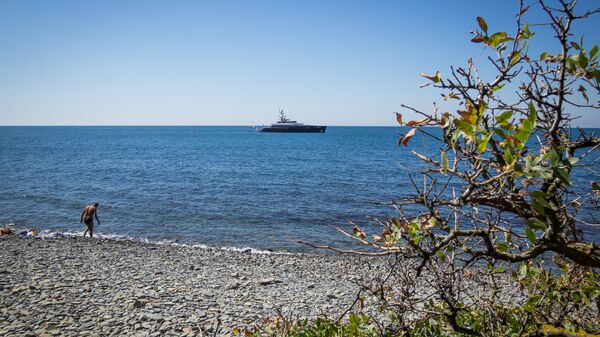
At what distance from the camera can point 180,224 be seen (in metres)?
21.3

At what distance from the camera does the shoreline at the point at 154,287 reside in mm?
7969

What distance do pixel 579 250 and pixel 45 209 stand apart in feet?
95.0

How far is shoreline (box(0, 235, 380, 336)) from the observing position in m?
7.97

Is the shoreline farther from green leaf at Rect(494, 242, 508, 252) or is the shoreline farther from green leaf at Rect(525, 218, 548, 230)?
green leaf at Rect(525, 218, 548, 230)

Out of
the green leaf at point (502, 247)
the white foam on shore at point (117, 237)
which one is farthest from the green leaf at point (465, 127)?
the white foam on shore at point (117, 237)

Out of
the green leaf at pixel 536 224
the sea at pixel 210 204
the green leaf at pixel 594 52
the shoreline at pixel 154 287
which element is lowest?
the sea at pixel 210 204

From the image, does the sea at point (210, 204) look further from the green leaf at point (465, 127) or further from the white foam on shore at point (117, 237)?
the green leaf at point (465, 127)

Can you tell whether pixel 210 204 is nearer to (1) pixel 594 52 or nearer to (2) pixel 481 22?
(2) pixel 481 22

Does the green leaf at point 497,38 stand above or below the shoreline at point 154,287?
above

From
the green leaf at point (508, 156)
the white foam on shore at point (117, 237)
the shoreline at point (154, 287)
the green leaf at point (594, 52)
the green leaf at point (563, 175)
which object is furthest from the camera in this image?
the white foam on shore at point (117, 237)

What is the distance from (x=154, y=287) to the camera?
1060 cm

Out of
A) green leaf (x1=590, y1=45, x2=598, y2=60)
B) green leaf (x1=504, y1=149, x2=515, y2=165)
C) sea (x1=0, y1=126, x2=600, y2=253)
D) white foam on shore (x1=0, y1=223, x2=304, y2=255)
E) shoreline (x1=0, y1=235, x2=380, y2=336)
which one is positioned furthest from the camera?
sea (x1=0, y1=126, x2=600, y2=253)

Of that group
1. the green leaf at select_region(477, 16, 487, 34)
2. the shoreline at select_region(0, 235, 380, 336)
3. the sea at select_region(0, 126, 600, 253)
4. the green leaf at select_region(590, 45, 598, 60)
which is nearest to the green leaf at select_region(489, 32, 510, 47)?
the green leaf at select_region(477, 16, 487, 34)

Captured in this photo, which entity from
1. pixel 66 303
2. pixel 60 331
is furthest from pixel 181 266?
pixel 60 331
